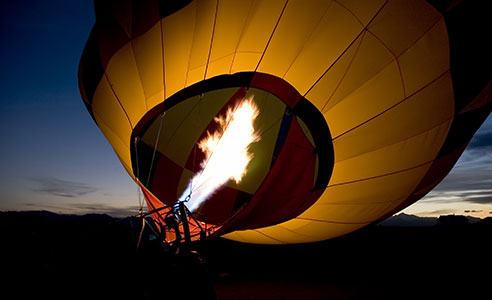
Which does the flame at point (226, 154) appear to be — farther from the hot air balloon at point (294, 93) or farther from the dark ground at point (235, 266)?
the dark ground at point (235, 266)

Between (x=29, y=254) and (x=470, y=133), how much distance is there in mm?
3990

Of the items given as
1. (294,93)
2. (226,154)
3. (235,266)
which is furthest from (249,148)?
(235,266)

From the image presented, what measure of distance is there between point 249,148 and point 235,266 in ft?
9.94

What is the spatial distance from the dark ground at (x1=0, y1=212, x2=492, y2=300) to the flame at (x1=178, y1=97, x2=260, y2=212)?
680mm

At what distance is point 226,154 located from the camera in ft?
8.99

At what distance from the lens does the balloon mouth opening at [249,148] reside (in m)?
2.37

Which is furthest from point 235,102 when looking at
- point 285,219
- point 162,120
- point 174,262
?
point 174,262

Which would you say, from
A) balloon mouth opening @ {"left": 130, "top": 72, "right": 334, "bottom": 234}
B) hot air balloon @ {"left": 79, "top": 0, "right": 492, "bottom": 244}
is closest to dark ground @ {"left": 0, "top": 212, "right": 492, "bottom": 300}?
hot air balloon @ {"left": 79, "top": 0, "right": 492, "bottom": 244}

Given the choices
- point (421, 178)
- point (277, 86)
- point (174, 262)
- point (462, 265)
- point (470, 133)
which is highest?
point (277, 86)

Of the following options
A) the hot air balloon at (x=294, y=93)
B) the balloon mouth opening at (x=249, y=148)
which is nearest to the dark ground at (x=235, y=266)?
the hot air balloon at (x=294, y=93)

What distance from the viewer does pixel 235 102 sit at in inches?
111

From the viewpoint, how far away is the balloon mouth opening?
7.79 feet

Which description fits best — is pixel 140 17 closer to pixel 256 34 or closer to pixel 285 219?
pixel 256 34

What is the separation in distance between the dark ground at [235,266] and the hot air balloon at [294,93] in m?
0.55
